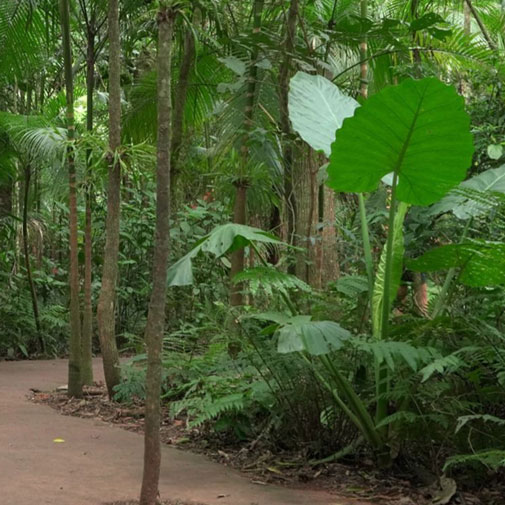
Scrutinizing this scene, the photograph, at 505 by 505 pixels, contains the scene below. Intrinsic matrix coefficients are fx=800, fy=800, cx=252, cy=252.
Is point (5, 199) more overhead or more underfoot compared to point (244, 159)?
more overhead

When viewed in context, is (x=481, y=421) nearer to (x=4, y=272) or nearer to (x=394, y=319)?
(x=394, y=319)

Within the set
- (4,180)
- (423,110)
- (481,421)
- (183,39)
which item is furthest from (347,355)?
(4,180)

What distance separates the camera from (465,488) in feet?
15.4

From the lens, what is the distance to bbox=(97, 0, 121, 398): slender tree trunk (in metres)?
7.44

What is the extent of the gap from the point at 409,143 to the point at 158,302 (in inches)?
68.1

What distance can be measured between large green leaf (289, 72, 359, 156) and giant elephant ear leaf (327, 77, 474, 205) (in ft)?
2.02

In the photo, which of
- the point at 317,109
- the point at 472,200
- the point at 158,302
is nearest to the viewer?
the point at 158,302

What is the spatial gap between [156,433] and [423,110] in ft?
7.02

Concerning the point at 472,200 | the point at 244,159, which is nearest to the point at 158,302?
the point at 472,200

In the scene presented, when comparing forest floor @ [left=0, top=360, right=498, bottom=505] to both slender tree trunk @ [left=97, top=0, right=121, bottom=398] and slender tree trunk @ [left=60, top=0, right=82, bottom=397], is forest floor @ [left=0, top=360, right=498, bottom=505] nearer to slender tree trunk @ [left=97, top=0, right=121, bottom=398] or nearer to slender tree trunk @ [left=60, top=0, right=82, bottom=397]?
slender tree trunk @ [left=97, top=0, right=121, bottom=398]

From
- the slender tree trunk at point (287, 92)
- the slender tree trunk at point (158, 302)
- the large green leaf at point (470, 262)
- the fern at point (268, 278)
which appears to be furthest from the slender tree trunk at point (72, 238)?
the slender tree trunk at point (158, 302)

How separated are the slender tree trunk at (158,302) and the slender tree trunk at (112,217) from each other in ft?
12.0

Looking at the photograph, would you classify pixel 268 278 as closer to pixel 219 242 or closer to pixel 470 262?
pixel 219 242

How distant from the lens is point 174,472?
4.92 meters
